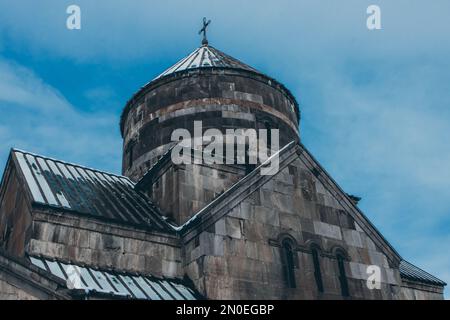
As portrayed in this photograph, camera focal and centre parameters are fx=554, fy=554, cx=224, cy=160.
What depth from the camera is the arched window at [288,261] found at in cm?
1153

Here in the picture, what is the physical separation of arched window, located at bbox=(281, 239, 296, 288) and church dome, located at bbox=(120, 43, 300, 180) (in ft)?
14.8

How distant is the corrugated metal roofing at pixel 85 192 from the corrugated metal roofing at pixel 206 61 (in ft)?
14.8

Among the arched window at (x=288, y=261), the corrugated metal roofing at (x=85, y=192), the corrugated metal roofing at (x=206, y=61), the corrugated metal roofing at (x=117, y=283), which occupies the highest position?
the corrugated metal roofing at (x=206, y=61)

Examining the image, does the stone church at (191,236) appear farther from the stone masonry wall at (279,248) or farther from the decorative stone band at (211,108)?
the decorative stone band at (211,108)

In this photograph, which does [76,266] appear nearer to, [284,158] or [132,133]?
[284,158]

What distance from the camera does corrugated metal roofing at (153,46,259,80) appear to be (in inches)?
672

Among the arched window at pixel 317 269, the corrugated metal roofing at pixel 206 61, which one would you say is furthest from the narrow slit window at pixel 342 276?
the corrugated metal roofing at pixel 206 61

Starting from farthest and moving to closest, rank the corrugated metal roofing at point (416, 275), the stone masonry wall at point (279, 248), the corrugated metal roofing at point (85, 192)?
the corrugated metal roofing at point (416, 275)
the corrugated metal roofing at point (85, 192)
the stone masonry wall at point (279, 248)

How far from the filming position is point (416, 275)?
15.1 metres

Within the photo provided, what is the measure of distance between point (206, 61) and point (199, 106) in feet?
7.38

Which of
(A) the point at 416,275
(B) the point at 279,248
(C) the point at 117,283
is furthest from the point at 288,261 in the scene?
(A) the point at 416,275

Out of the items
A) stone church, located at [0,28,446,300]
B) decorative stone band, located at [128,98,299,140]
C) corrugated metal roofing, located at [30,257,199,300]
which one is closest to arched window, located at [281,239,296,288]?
stone church, located at [0,28,446,300]

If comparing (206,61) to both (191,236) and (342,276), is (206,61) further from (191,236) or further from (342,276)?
(342,276)
